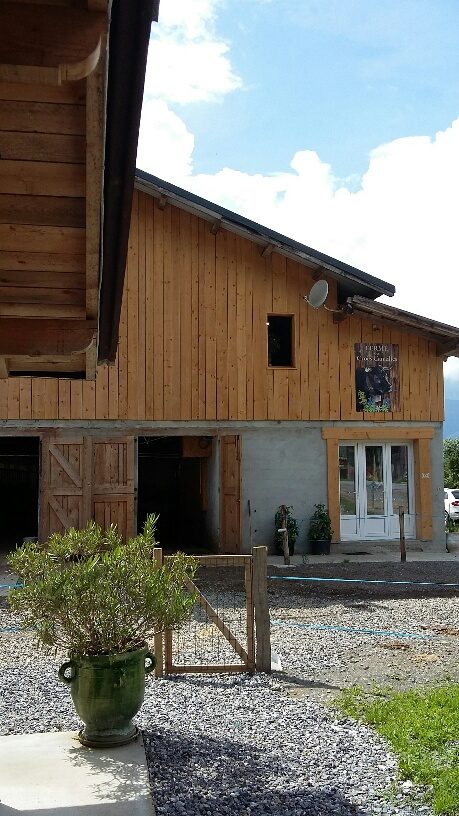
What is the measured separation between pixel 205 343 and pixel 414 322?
430 centimetres

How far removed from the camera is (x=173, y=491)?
2252 cm

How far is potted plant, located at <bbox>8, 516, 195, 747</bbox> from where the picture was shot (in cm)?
438

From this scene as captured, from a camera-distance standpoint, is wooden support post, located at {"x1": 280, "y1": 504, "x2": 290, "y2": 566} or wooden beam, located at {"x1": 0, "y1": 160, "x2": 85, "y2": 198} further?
wooden support post, located at {"x1": 280, "y1": 504, "x2": 290, "y2": 566}

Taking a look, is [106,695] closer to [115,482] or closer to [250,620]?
[250,620]

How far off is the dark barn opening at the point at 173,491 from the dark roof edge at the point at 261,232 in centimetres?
504

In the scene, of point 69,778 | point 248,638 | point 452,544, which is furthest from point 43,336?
point 452,544

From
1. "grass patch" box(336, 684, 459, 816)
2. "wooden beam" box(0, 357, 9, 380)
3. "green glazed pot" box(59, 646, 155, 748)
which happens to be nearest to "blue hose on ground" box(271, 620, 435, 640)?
"grass patch" box(336, 684, 459, 816)

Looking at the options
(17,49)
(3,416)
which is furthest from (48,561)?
(3,416)

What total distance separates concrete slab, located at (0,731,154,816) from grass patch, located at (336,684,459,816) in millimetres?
1474

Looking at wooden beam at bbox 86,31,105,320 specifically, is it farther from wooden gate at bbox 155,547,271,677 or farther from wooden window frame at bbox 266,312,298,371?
wooden window frame at bbox 266,312,298,371

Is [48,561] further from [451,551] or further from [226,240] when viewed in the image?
[451,551]

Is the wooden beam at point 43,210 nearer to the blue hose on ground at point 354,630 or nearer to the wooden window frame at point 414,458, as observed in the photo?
the blue hose on ground at point 354,630

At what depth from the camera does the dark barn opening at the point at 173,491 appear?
1814 centimetres

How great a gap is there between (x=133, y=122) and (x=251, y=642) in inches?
188
